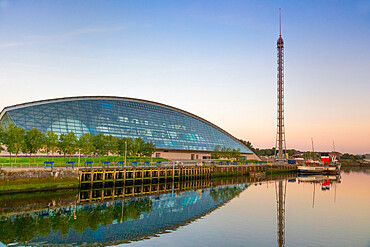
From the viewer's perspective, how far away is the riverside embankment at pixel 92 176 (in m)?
43.9

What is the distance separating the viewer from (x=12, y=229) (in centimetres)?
2881

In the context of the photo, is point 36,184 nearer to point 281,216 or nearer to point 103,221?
point 103,221

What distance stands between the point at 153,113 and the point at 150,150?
95.6ft

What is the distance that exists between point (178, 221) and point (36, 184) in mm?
23654

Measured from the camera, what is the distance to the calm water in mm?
27953

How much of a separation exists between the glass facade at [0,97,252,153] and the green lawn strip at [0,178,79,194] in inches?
1375

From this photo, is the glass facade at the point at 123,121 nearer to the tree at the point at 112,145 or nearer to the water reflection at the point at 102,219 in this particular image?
the tree at the point at 112,145

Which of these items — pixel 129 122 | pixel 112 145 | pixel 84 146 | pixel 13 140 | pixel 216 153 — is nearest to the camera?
pixel 13 140

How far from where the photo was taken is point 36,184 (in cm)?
4619

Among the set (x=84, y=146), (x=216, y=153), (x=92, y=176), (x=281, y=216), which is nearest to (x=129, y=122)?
(x=216, y=153)

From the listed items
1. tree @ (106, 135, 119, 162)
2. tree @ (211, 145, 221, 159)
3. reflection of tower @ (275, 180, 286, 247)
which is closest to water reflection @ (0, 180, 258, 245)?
reflection of tower @ (275, 180, 286, 247)

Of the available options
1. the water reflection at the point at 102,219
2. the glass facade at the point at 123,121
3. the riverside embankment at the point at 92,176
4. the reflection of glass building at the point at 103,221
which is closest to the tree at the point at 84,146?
the riverside embankment at the point at 92,176

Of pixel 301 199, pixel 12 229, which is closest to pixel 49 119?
pixel 12 229

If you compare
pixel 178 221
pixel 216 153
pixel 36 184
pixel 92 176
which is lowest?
pixel 178 221
